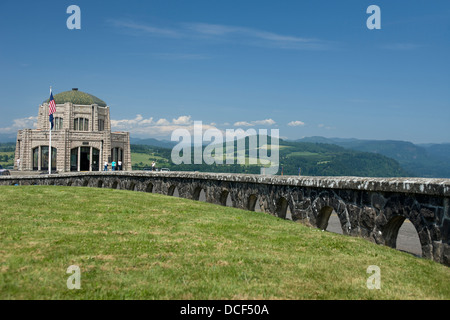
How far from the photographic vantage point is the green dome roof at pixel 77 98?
312 ft

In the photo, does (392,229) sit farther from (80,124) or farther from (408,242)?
(80,124)

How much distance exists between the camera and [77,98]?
9606 centimetres

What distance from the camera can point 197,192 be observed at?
22641mm

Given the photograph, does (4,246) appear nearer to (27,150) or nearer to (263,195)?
(263,195)

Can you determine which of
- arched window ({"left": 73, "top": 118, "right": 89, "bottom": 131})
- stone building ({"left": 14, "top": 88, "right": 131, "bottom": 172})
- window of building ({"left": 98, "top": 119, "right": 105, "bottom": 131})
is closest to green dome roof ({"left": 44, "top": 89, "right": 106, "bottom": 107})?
stone building ({"left": 14, "top": 88, "right": 131, "bottom": 172})

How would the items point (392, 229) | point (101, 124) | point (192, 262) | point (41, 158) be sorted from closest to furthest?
point (192, 262), point (392, 229), point (41, 158), point (101, 124)

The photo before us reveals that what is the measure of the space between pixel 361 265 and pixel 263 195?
805cm

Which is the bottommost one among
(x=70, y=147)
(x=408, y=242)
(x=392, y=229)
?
(x=408, y=242)

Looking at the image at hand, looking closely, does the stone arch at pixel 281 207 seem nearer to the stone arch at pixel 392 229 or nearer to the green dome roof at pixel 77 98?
the stone arch at pixel 392 229

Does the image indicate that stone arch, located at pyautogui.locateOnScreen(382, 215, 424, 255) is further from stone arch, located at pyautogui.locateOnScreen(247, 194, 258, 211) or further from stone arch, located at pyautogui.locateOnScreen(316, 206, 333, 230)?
stone arch, located at pyautogui.locateOnScreen(247, 194, 258, 211)

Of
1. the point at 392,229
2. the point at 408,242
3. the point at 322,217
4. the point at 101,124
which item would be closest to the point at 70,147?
the point at 101,124

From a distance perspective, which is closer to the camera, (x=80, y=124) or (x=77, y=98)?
(x=80, y=124)

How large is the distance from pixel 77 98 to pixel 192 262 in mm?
95817

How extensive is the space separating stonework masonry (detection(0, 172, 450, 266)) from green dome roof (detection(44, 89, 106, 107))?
273 feet
